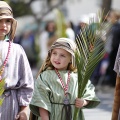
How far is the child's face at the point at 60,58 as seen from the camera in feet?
17.7

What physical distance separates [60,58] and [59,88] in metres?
0.28

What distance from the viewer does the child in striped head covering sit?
525 centimetres

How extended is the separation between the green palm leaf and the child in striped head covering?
5.5 inches

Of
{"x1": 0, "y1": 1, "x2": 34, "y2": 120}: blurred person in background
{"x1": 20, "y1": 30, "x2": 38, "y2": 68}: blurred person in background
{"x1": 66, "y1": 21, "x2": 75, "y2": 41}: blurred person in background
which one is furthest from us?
{"x1": 20, "y1": 30, "x2": 38, "y2": 68}: blurred person in background

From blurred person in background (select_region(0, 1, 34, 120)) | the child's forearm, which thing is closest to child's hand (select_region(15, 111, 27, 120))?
blurred person in background (select_region(0, 1, 34, 120))

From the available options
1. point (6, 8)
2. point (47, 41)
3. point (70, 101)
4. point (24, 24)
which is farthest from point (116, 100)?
point (24, 24)

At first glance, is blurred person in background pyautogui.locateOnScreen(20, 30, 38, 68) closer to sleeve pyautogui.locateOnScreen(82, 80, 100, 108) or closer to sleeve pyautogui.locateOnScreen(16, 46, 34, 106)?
sleeve pyautogui.locateOnScreen(82, 80, 100, 108)

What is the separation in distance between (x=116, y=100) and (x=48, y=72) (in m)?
0.65

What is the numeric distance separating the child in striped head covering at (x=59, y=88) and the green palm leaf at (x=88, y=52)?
140mm

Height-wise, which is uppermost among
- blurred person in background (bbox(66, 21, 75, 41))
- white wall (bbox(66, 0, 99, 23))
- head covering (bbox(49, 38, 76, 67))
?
white wall (bbox(66, 0, 99, 23))

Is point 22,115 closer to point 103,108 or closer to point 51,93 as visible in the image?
point 51,93

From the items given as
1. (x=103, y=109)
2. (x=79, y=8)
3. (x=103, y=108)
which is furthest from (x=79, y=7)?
(x=103, y=109)

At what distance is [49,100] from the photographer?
5.27 meters

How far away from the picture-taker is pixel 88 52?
5.13m
